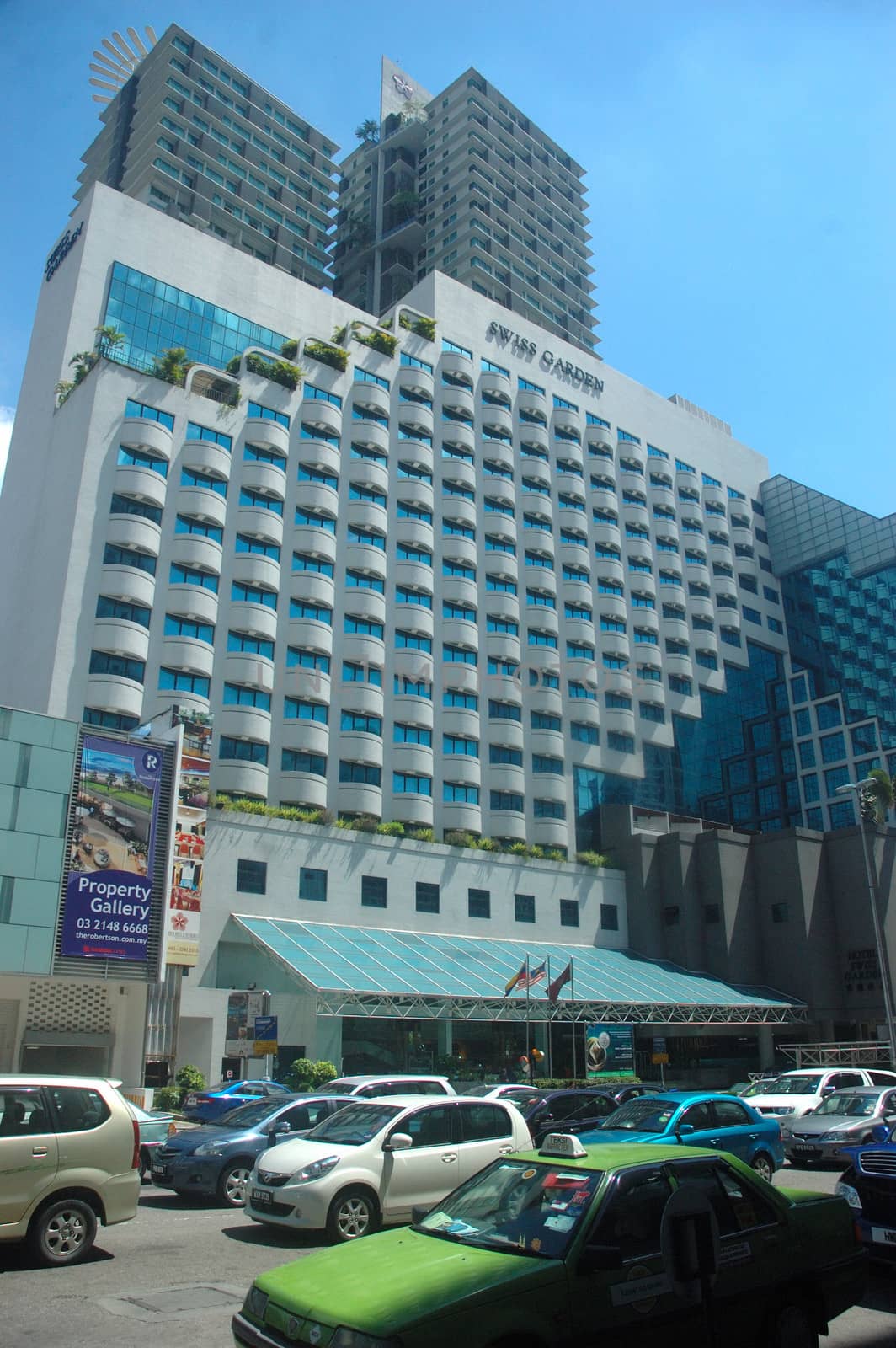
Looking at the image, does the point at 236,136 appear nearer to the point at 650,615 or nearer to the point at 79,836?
the point at 650,615

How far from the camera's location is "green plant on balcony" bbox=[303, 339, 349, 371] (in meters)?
55.0

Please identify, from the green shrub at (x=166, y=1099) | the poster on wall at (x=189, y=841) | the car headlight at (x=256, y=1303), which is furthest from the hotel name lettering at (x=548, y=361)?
the car headlight at (x=256, y=1303)

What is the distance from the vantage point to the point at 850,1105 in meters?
20.7

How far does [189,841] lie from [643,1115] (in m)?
24.1

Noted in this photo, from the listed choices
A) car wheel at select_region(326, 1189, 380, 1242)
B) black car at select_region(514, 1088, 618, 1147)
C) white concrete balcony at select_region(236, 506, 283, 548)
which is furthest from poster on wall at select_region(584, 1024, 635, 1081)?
white concrete balcony at select_region(236, 506, 283, 548)

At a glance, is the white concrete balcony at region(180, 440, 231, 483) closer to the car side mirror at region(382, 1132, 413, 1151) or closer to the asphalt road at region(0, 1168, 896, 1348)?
the asphalt road at region(0, 1168, 896, 1348)

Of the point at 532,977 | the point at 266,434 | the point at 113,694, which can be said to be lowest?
the point at 532,977

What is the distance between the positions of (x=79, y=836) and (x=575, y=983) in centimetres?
2344

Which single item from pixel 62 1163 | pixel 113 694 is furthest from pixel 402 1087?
pixel 113 694

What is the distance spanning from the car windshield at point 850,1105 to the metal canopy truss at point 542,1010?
16948mm

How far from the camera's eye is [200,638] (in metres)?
45.7

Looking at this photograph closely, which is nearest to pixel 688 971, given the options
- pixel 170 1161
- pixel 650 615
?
pixel 650 615

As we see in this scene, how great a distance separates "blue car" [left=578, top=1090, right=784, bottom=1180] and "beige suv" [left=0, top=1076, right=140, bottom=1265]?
693cm

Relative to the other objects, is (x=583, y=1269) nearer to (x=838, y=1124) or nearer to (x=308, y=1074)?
(x=838, y=1124)
